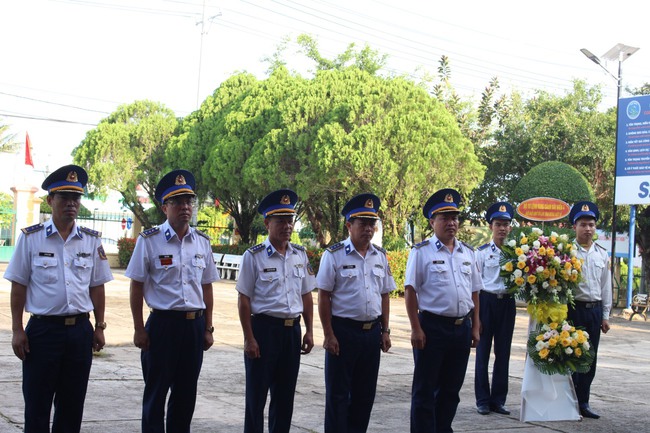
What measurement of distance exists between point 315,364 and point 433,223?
14.4 ft

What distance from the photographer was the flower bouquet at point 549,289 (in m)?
7.64

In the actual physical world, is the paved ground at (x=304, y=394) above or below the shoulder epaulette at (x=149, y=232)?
below

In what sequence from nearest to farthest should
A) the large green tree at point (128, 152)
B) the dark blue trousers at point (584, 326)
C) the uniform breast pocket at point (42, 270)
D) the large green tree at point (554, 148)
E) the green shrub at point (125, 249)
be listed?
the uniform breast pocket at point (42, 270) → the dark blue trousers at point (584, 326) → the large green tree at point (554, 148) → the large green tree at point (128, 152) → the green shrub at point (125, 249)

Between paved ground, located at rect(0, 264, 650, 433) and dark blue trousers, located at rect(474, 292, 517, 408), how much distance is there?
0.79 ft

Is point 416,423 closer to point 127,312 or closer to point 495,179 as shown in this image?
point 127,312

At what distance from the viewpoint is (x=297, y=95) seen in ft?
87.9

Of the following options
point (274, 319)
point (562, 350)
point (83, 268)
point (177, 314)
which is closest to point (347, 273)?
point (274, 319)

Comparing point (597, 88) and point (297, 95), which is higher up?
point (597, 88)

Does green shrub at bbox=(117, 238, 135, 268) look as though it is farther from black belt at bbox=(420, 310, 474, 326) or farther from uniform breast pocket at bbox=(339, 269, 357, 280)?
uniform breast pocket at bbox=(339, 269, 357, 280)

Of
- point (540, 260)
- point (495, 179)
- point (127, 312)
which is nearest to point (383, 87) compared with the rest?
point (495, 179)

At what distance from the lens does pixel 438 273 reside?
662 centimetres

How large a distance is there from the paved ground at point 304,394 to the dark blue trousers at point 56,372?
1221 millimetres

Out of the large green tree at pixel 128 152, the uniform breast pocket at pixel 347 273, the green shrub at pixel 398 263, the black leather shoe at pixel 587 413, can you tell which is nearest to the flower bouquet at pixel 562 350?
the black leather shoe at pixel 587 413

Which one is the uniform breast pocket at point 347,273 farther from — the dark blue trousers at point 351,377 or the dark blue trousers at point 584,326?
the dark blue trousers at point 584,326
